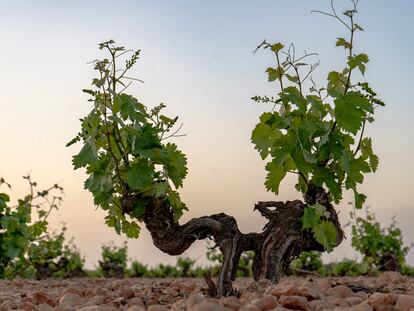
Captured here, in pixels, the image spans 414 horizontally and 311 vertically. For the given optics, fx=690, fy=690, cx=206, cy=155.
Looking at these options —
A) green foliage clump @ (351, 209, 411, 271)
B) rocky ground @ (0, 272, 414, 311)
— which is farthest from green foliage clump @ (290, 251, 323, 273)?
rocky ground @ (0, 272, 414, 311)

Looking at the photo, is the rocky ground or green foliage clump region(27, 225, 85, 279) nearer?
the rocky ground

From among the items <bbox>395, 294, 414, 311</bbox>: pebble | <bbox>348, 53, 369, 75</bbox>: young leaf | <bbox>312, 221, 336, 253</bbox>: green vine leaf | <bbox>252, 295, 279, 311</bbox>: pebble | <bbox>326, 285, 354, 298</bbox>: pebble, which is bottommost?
<bbox>395, 294, 414, 311</bbox>: pebble

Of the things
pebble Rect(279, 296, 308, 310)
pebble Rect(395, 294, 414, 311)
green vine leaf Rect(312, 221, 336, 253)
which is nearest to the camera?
pebble Rect(395, 294, 414, 311)

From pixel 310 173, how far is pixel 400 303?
1.49 metres

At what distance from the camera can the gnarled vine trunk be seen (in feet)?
17.8

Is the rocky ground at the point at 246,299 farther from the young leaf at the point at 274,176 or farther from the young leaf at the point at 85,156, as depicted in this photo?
the young leaf at the point at 85,156

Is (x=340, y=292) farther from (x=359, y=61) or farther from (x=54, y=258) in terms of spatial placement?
(x=54, y=258)

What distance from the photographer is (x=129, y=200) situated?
520 centimetres

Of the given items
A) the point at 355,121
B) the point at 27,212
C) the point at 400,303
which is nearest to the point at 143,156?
the point at 355,121

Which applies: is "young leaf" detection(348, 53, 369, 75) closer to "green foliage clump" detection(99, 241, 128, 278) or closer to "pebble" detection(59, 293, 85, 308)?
"pebble" detection(59, 293, 85, 308)

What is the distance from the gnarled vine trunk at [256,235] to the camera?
17.8 feet

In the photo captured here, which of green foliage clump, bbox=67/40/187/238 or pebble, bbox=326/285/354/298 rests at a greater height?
green foliage clump, bbox=67/40/187/238

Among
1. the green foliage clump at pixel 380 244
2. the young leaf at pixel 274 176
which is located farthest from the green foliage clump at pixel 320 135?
the green foliage clump at pixel 380 244

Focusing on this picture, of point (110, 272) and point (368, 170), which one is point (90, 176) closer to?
point (368, 170)
